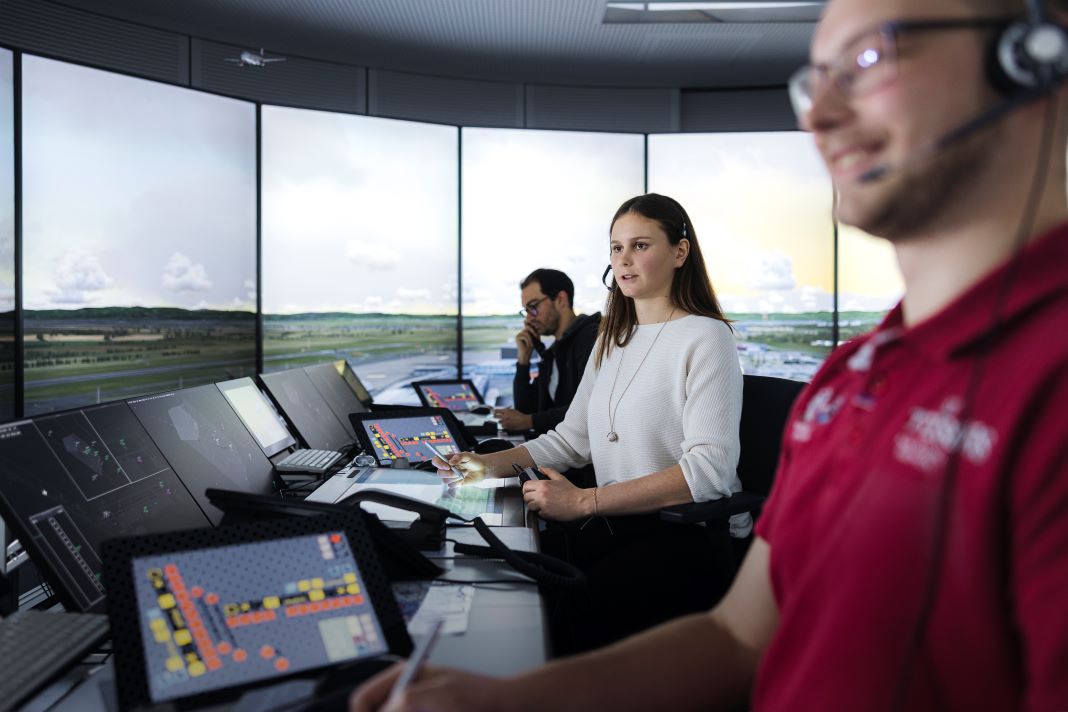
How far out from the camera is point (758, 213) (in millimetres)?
5352

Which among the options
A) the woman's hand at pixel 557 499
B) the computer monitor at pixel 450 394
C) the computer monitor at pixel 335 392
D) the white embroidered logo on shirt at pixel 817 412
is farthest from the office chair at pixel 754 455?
the computer monitor at pixel 450 394

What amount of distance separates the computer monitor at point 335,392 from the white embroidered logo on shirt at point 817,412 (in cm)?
223

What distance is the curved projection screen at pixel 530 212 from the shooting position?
17.2 ft

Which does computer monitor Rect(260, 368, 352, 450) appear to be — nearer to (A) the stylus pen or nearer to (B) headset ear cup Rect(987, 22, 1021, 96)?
(A) the stylus pen

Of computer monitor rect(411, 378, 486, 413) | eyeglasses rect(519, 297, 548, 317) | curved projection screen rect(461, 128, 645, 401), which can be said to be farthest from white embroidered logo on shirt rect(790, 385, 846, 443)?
curved projection screen rect(461, 128, 645, 401)

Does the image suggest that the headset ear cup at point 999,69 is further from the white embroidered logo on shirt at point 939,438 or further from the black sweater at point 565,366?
the black sweater at point 565,366

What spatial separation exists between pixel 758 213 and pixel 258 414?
4.21m

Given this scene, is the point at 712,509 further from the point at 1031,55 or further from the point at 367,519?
the point at 1031,55

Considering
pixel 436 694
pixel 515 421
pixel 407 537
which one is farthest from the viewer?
pixel 515 421

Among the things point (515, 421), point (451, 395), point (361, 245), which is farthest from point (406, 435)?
point (361, 245)

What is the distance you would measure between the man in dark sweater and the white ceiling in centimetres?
183

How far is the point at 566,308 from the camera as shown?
437 centimetres

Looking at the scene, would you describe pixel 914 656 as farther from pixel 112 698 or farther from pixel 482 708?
pixel 112 698

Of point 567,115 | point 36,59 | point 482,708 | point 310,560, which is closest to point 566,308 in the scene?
point 567,115
